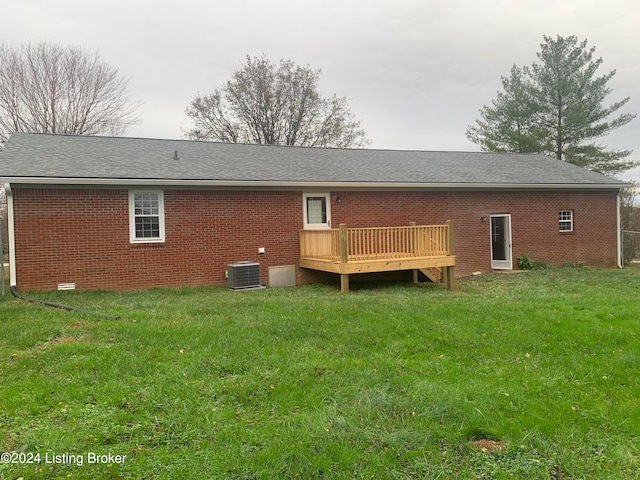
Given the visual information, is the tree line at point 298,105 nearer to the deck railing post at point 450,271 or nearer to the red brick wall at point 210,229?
the red brick wall at point 210,229

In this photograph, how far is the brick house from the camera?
10.4m

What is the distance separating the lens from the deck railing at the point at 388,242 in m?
11.1

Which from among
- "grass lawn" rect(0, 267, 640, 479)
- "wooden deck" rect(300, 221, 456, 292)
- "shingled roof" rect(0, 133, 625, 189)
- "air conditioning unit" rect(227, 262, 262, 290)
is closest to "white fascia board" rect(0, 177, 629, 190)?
"shingled roof" rect(0, 133, 625, 189)

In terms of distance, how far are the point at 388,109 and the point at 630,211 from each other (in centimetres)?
1314

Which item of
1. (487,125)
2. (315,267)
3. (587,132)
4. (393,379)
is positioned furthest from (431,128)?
(393,379)

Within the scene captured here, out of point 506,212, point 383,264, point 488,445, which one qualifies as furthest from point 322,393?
point 506,212

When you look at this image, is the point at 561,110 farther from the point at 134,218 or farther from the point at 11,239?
the point at 11,239

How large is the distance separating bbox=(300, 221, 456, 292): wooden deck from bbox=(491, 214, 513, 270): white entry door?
4464mm

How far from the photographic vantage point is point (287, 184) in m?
12.1

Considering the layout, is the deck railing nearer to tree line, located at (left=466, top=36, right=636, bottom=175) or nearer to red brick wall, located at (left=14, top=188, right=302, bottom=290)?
red brick wall, located at (left=14, top=188, right=302, bottom=290)

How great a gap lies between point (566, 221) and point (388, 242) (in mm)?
8434

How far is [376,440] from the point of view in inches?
132

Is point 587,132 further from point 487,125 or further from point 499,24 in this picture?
point 499,24

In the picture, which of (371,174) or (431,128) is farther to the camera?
(431,128)
